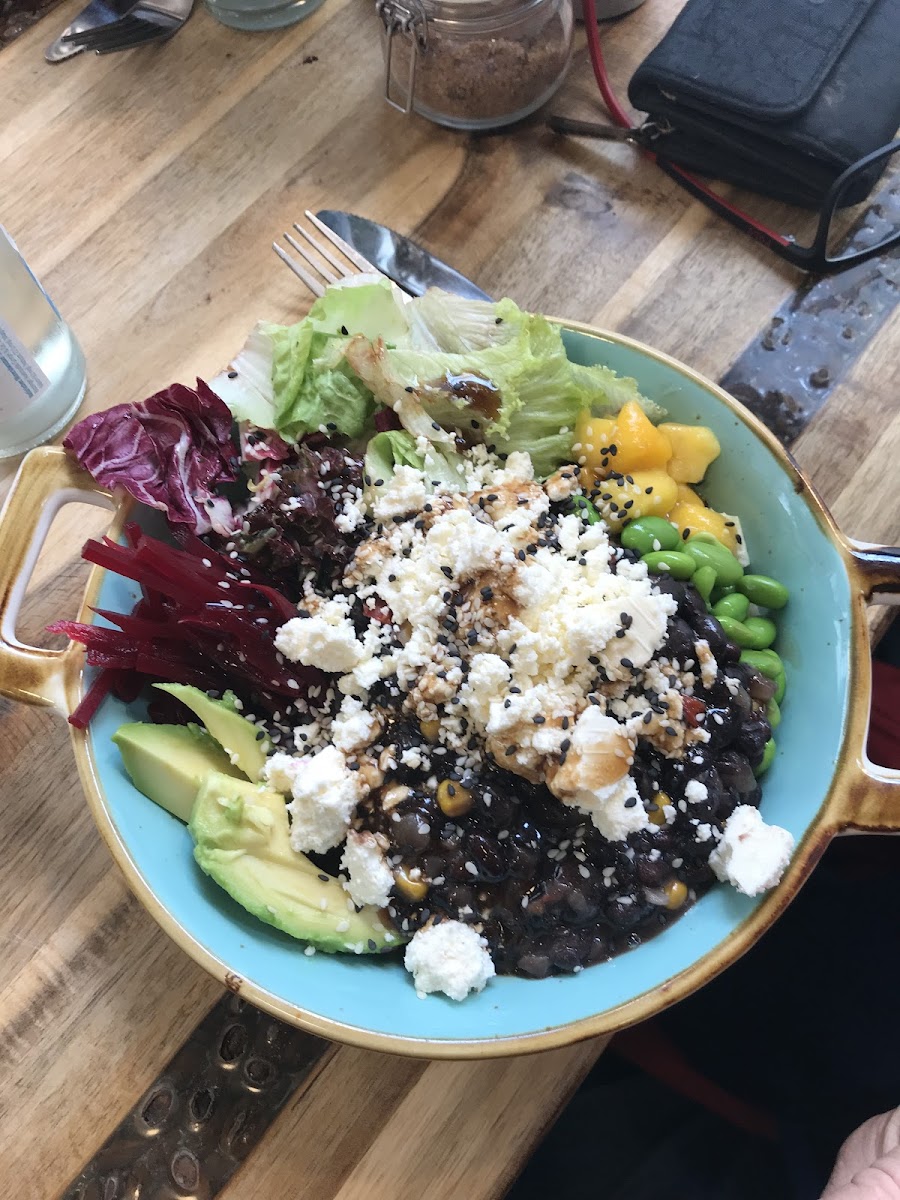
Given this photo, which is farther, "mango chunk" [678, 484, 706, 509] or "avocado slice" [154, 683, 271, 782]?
"mango chunk" [678, 484, 706, 509]

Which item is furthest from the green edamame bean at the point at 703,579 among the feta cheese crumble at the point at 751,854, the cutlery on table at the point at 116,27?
the cutlery on table at the point at 116,27

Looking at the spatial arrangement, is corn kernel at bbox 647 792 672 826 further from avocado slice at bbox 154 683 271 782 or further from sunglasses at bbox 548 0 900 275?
sunglasses at bbox 548 0 900 275

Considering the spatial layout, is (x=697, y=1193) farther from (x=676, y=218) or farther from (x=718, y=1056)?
(x=676, y=218)

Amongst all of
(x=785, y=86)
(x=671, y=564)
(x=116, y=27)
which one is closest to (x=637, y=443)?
(x=671, y=564)

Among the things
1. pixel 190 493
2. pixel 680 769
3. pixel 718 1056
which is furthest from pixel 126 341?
pixel 718 1056

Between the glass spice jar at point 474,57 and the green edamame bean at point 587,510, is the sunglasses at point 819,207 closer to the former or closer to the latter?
the glass spice jar at point 474,57

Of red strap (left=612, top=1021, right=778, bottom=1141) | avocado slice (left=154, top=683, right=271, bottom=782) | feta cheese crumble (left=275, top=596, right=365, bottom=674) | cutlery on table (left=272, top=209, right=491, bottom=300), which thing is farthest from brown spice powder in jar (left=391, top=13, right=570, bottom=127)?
red strap (left=612, top=1021, right=778, bottom=1141)
